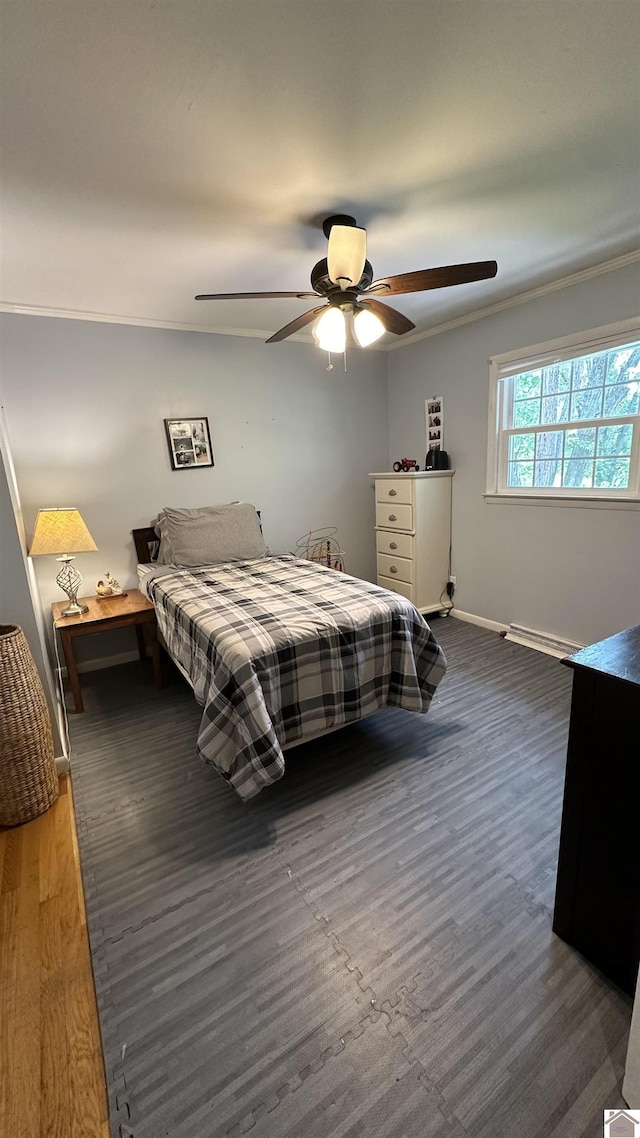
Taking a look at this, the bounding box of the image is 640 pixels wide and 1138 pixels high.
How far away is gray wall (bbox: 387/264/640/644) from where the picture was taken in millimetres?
2697

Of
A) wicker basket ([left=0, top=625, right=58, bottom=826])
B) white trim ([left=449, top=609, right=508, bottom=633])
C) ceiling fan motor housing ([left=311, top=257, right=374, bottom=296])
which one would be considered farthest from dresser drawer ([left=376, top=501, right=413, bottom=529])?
wicker basket ([left=0, top=625, right=58, bottom=826])

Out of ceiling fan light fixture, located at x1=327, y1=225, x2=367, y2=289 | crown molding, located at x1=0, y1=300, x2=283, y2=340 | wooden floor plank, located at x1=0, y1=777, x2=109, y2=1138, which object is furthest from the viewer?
crown molding, located at x1=0, y1=300, x2=283, y2=340

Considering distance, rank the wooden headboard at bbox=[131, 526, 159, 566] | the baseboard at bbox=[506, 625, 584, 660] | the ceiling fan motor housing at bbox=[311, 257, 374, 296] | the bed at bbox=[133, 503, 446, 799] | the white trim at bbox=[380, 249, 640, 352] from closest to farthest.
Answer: the bed at bbox=[133, 503, 446, 799], the ceiling fan motor housing at bbox=[311, 257, 374, 296], the white trim at bbox=[380, 249, 640, 352], the baseboard at bbox=[506, 625, 584, 660], the wooden headboard at bbox=[131, 526, 159, 566]

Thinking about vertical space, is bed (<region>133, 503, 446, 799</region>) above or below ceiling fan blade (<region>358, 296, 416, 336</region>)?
below

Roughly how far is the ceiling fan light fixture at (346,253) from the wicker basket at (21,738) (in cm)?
195

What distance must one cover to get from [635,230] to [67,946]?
148 inches

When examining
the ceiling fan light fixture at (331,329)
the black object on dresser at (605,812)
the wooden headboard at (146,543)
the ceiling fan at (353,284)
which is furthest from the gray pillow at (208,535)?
the black object on dresser at (605,812)

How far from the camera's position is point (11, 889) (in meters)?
1.53

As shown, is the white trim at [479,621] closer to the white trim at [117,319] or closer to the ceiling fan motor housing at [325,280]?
the ceiling fan motor housing at [325,280]

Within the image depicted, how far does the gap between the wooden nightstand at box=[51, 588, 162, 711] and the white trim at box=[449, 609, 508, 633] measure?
246 cm

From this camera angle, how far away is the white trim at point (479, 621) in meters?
3.53

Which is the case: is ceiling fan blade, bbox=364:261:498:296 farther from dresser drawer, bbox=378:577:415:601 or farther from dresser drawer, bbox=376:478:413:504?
dresser drawer, bbox=378:577:415:601

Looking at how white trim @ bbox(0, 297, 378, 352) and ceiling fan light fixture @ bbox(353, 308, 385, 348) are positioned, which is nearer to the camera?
ceiling fan light fixture @ bbox(353, 308, 385, 348)

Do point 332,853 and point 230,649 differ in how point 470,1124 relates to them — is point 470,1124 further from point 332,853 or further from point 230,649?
point 230,649
